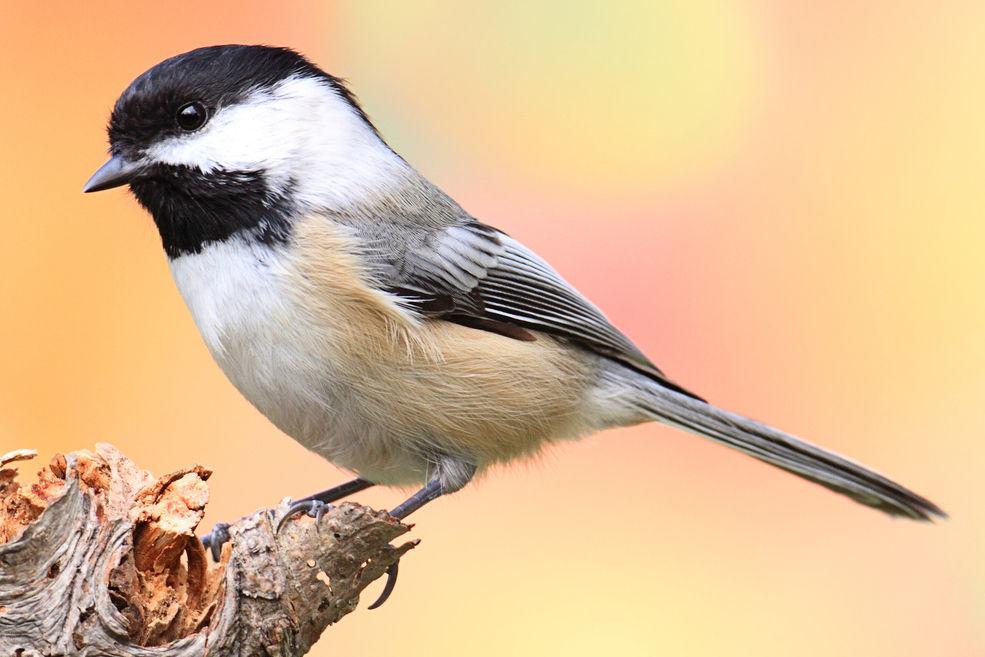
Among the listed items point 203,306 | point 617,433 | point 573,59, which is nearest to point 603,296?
point 617,433

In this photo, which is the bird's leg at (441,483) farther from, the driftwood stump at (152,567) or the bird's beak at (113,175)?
the bird's beak at (113,175)

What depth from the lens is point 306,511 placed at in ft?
3.98

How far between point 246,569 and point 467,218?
29.1 inches

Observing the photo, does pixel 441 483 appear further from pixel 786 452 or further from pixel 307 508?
pixel 786 452

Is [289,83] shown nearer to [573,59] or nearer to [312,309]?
[312,309]

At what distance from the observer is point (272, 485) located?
1933mm

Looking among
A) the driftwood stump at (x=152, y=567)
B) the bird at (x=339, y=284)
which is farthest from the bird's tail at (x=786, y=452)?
the driftwood stump at (x=152, y=567)

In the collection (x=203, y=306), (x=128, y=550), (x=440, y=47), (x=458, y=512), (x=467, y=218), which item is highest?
(x=440, y=47)

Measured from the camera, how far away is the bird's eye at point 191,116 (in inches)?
55.6

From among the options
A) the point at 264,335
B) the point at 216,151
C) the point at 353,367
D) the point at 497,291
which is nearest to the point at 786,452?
the point at 497,291

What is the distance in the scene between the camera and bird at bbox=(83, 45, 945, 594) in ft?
4.52

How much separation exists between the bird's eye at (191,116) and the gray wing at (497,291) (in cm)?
32

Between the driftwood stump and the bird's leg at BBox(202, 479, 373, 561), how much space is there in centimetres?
2

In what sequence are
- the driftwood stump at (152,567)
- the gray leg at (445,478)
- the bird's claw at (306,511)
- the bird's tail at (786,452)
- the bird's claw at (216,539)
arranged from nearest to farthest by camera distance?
the driftwood stump at (152,567)
the bird's claw at (306,511)
the bird's claw at (216,539)
the gray leg at (445,478)
the bird's tail at (786,452)
